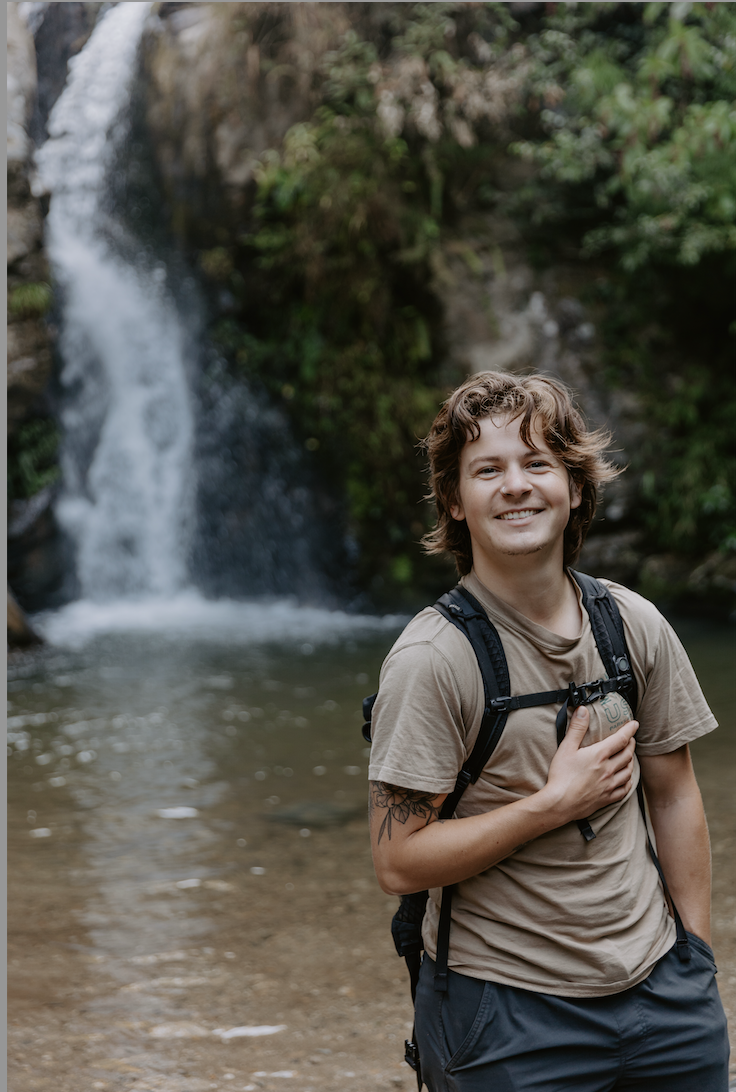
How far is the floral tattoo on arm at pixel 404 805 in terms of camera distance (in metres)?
1.71

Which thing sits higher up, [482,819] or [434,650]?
[434,650]

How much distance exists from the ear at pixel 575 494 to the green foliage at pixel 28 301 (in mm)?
10817

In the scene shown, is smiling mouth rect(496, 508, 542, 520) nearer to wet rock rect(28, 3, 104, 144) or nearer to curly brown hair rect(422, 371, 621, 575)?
curly brown hair rect(422, 371, 621, 575)

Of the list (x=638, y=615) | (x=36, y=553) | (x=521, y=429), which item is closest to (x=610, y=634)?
(x=638, y=615)

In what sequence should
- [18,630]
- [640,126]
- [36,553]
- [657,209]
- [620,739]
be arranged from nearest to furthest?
[620,739], [18,630], [640,126], [657,209], [36,553]

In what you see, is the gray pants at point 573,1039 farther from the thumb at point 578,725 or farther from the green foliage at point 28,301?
the green foliage at point 28,301

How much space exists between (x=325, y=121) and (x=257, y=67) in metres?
1.25

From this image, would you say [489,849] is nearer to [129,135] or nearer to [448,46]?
[448,46]

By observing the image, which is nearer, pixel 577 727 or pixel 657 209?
pixel 577 727

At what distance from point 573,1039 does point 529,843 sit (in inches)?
12.4

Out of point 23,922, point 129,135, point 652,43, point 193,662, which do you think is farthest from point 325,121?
point 23,922

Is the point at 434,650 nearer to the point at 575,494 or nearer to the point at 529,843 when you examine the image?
the point at 529,843

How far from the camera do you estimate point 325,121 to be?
12.8 meters

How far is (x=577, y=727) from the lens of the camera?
5.69 ft
